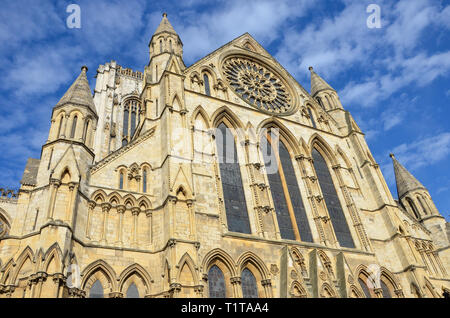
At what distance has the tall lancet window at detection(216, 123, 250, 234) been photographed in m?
15.3

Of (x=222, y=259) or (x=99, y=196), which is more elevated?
(x=99, y=196)

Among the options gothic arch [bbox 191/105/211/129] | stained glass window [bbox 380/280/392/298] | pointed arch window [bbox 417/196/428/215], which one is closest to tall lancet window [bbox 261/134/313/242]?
gothic arch [bbox 191/105/211/129]

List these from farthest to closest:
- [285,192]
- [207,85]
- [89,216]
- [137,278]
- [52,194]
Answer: [207,85] < [285,192] < [89,216] < [137,278] < [52,194]

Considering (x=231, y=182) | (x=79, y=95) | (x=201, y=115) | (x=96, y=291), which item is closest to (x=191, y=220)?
(x=96, y=291)

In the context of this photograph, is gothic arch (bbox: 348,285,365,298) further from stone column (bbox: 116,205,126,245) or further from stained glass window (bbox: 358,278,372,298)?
stone column (bbox: 116,205,126,245)

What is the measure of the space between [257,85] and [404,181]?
11.5 meters

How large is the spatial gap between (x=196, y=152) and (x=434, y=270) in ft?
44.8

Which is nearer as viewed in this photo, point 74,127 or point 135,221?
point 135,221

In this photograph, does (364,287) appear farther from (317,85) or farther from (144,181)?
(317,85)

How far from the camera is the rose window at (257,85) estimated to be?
70.7 feet

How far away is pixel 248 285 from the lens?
44.9 feet

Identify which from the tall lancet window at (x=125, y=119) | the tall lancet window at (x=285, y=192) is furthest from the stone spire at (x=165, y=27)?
the tall lancet window at (x=125, y=119)
